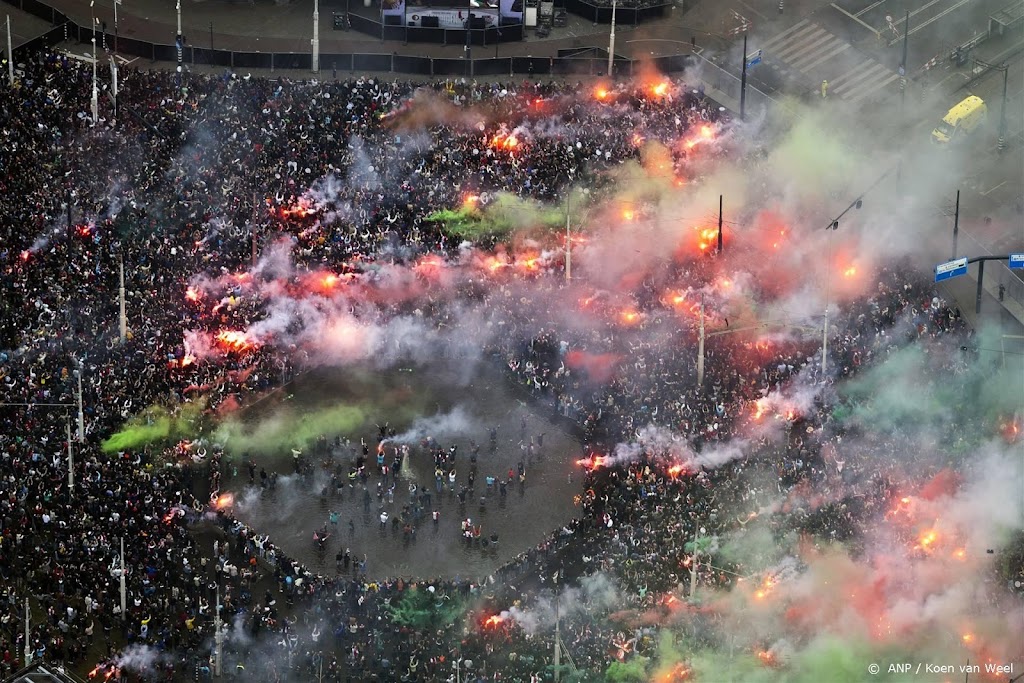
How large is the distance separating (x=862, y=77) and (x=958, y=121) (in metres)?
6.07

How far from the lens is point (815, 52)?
397ft

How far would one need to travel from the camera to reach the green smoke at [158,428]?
98062mm

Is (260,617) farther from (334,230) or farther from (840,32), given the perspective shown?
(840,32)

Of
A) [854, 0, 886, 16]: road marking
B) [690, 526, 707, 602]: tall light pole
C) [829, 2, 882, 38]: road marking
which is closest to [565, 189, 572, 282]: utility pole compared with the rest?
[690, 526, 707, 602]: tall light pole

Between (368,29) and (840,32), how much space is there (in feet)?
79.9

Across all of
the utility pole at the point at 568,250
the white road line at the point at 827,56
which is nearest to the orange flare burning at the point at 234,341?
the utility pole at the point at 568,250

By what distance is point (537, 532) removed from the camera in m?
97.0

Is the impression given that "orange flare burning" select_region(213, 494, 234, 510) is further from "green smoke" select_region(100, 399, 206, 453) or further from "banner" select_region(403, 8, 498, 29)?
"banner" select_region(403, 8, 498, 29)

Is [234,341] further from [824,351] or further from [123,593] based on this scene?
[824,351]

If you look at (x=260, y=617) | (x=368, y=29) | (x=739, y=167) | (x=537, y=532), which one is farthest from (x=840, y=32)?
(x=260, y=617)

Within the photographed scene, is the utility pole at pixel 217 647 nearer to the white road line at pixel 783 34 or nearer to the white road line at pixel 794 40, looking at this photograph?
the white road line at pixel 794 40

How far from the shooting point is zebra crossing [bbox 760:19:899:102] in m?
119

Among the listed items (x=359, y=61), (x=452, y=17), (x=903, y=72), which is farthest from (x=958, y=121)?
(x=359, y=61)

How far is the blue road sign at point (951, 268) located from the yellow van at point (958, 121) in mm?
14483
